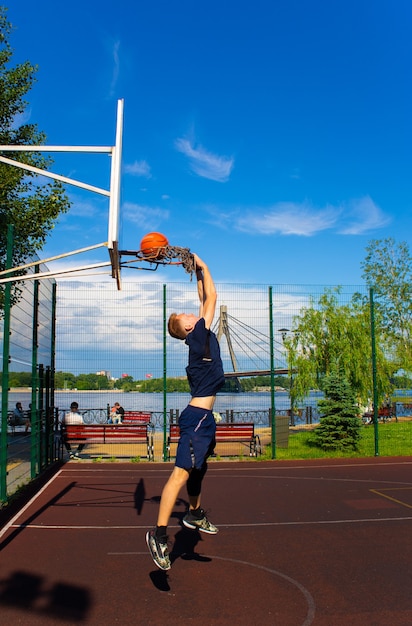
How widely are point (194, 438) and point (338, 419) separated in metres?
8.50

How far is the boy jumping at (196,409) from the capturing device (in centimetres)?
393

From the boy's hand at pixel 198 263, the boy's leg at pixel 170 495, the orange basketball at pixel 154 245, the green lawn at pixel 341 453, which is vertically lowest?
the green lawn at pixel 341 453

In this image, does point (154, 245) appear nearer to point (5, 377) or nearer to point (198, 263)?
point (198, 263)

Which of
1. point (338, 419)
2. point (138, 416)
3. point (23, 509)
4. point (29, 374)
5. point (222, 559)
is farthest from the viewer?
point (138, 416)

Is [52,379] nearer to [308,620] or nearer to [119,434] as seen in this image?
[119,434]

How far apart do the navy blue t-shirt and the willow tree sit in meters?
14.7

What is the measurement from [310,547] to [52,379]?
262 inches

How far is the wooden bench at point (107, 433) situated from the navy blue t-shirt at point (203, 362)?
720cm

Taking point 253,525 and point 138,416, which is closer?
point 253,525

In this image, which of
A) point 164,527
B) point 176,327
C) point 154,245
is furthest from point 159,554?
point 154,245

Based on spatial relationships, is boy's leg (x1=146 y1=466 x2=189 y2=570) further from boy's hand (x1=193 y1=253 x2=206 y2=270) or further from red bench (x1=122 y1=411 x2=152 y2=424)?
red bench (x1=122 y1=411 x2=152 y2=424)

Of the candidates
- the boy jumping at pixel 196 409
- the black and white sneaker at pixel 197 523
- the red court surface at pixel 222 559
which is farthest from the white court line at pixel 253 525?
the boy jumping at pixel 196 409

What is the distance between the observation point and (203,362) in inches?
164

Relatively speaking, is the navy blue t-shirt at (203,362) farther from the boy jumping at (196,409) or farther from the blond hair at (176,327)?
the blond hair at (176,327)
